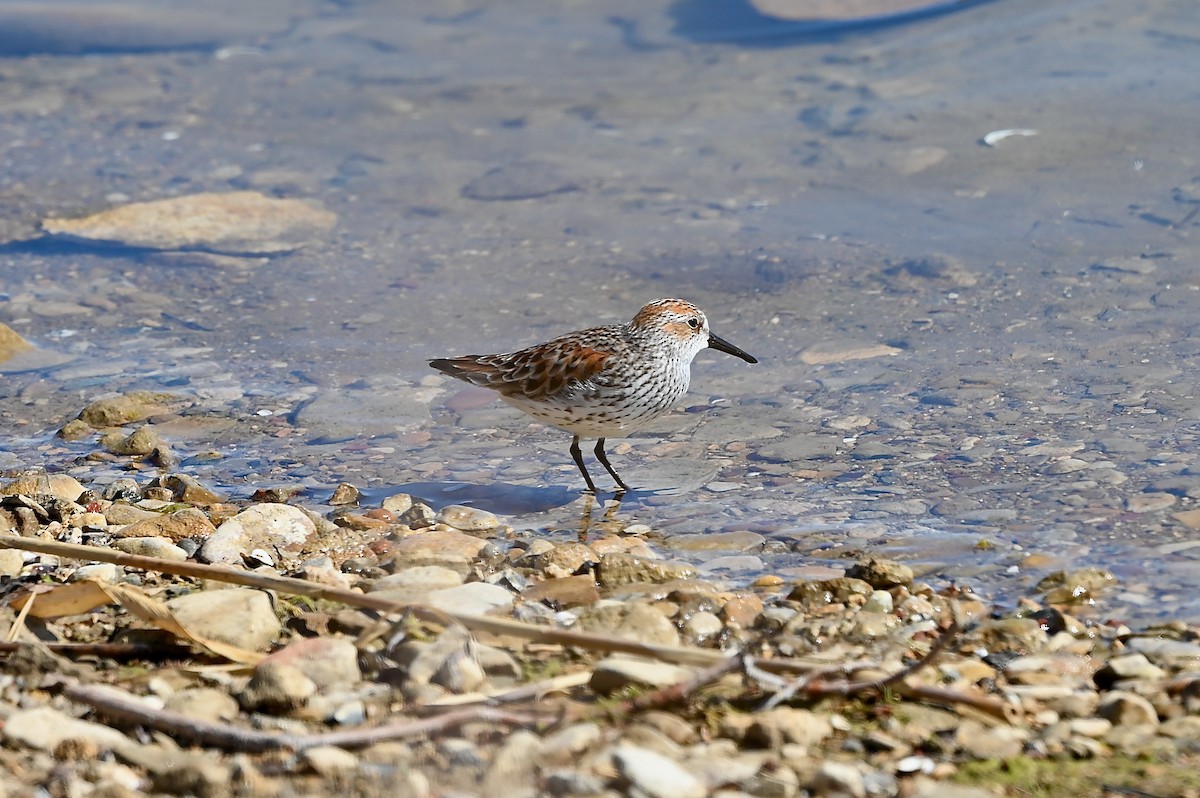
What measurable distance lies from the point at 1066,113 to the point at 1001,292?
13.5 ft

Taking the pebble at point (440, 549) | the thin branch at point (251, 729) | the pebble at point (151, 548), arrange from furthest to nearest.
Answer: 1. the pebble at point (440, 549)
2. the pebble at point (151, 548)
3. the thin branch at point (251, 729)

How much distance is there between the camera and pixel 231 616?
4574 millimetres

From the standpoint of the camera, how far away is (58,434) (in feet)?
26.2

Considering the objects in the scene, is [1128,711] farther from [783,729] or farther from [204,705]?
[204,705]

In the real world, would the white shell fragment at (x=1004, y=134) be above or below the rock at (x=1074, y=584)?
above

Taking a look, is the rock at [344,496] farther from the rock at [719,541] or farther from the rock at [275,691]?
the rock at [275,691]

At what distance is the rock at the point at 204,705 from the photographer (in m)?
3.92

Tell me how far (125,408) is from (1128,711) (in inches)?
243

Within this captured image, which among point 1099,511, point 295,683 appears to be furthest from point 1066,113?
point 295,683

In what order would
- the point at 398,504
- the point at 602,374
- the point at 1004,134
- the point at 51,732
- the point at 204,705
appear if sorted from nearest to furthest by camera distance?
the point at 51,732
the point at 204,705
the point at 398,504
the point at 602,374
the point at 1004,134

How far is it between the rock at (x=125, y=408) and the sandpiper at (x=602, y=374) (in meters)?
2.01

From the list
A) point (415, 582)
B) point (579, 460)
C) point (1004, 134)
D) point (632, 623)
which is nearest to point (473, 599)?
point (415, 582)

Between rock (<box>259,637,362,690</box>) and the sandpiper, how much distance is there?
298cm

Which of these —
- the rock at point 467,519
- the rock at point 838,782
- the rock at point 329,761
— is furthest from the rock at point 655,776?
the rock at point 467,519
